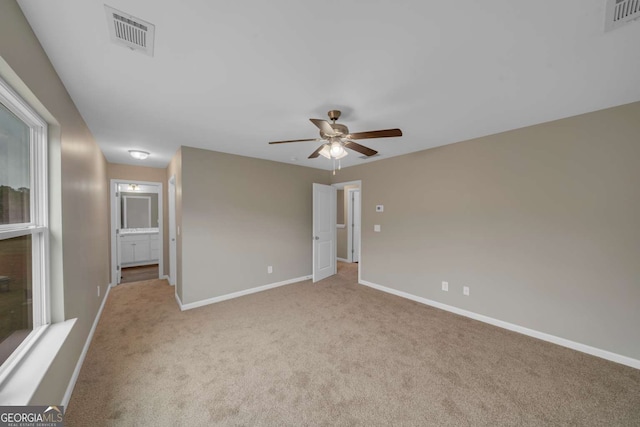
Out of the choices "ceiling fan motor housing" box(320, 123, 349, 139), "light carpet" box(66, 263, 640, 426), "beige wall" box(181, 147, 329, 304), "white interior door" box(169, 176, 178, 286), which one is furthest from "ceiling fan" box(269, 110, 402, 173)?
"white interior door" box(169, 176, 178, 286)

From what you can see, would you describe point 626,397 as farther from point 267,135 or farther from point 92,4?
point 92,4

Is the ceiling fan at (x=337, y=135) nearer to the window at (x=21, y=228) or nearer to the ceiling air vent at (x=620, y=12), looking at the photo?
the ceiling air vent at (x=620, y=12)

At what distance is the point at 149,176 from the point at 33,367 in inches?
165

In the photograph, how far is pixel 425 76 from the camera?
65.3 inches

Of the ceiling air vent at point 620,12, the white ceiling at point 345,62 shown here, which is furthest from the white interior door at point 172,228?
the ceiling air vent at point 620,12

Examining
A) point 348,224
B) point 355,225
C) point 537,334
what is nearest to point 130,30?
point 537,334

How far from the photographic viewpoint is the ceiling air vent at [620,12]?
1.10 m

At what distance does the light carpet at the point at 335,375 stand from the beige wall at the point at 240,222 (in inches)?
31.4

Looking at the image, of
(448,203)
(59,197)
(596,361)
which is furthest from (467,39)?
→ (596,361)

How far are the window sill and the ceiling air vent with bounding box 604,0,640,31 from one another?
11.3 feet

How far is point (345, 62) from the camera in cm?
151

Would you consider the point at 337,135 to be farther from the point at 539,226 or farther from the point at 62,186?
the point at 539,226

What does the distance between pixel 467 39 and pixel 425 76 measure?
359mm

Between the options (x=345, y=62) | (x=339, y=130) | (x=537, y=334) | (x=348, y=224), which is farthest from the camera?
(x=348, y=224)
